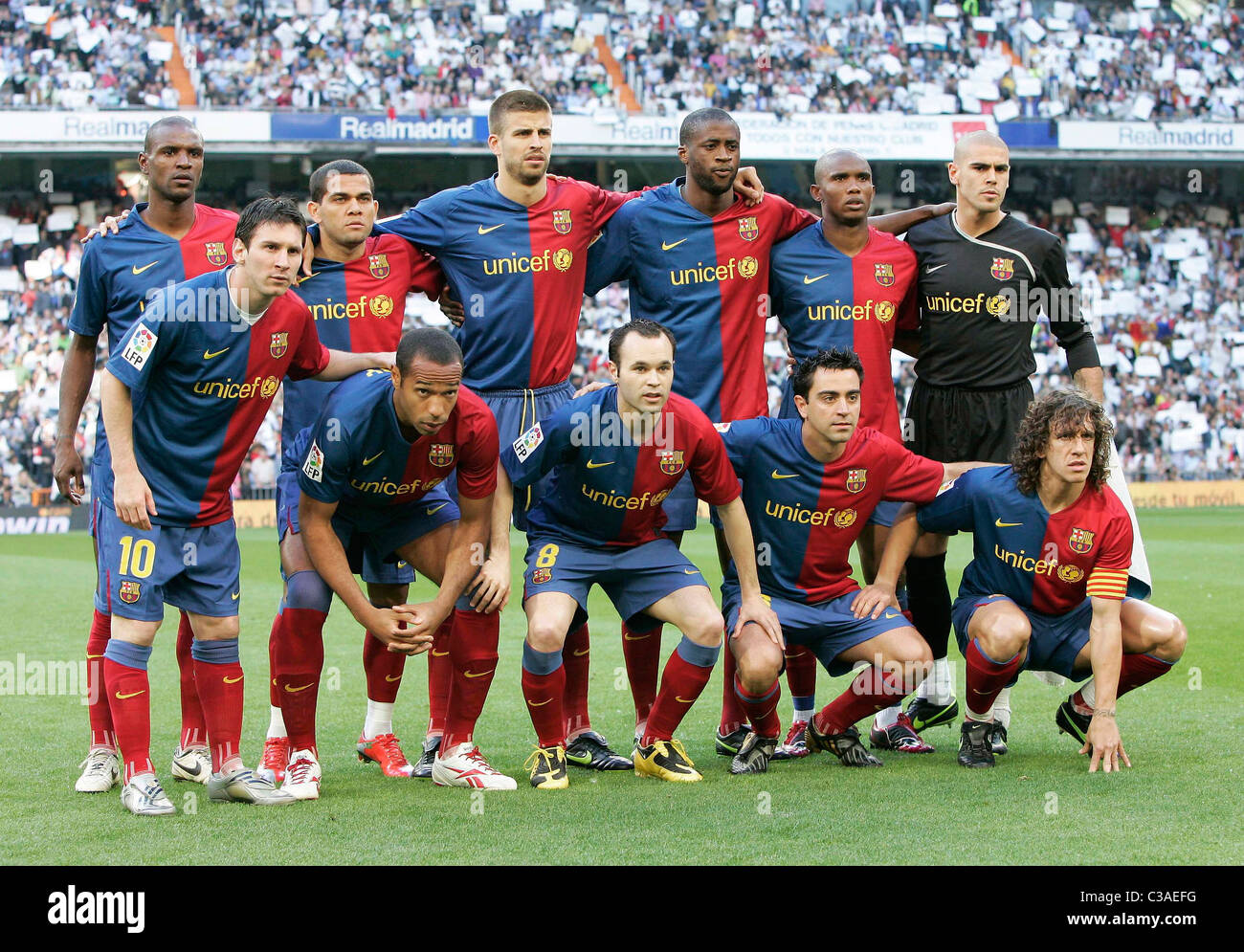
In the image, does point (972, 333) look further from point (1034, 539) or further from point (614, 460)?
point (614, 460)

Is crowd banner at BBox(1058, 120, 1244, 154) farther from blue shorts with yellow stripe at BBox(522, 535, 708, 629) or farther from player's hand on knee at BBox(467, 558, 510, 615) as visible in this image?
player's hand on knee at BBox(467, 558, 510, 615)

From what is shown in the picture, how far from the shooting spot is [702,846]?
4.06 metres

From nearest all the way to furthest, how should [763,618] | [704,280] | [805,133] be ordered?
1. [763,618]
2. [704,280]
3. [805,133]

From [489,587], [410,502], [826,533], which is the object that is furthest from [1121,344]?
[489,587]

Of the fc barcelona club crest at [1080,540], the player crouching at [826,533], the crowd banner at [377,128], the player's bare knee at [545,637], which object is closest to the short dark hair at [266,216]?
the player's bare knee at [545,637]

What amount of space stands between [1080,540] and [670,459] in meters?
1.67

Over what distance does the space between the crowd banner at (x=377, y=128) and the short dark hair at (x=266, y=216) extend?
20285 millimetres

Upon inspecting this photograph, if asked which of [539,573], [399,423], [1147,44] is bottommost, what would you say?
[539,573]

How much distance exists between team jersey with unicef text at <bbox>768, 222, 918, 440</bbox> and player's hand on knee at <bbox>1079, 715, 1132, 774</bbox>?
1590 millimetres

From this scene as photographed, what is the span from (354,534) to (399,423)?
0.64 meters

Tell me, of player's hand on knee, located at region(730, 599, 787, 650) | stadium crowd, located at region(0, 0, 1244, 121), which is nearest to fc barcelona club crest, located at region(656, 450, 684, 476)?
player's hand on knee, located at region(730, 599, 787, 650)

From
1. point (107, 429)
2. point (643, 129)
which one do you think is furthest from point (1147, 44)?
point (107, 429)

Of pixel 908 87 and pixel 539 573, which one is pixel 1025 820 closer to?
pixel 539 573

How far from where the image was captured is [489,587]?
513 centimetres
